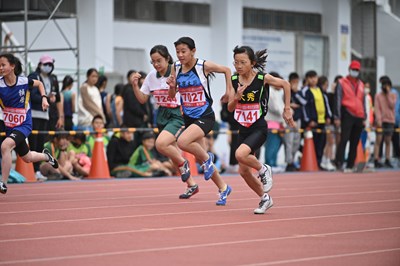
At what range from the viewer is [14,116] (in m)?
13.4

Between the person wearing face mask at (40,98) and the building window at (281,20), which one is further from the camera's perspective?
the building window at (281,20)

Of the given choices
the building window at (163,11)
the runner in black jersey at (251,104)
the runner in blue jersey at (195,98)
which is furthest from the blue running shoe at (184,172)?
the building window at (163,11)

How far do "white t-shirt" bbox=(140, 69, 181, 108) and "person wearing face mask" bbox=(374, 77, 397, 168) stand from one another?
11.2 metres

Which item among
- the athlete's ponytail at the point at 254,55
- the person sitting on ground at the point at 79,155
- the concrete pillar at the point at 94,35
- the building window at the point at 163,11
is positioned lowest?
the person sitting on ground at the point at 79,155

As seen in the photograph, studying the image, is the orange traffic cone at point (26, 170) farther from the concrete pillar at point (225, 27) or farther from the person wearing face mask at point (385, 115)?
the concrete pillar at point (225, 27)

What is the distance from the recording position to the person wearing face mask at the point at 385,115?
24.2 meters

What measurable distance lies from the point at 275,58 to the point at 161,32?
4403 mm

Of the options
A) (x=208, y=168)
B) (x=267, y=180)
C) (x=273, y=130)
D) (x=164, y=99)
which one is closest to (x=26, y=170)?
(x=164, y=99)

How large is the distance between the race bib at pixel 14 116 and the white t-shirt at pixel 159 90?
157 centimetres

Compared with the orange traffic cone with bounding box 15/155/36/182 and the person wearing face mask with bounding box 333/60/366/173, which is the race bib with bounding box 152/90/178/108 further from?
the person wearing face mask with bounding box 333/60/366/173

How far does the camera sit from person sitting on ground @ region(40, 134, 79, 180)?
18094 mm

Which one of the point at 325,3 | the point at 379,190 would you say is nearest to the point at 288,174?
the point at 379,190

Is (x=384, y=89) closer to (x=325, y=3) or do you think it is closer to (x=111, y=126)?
(x=111, y=126)

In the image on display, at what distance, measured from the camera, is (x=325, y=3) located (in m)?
35.9
